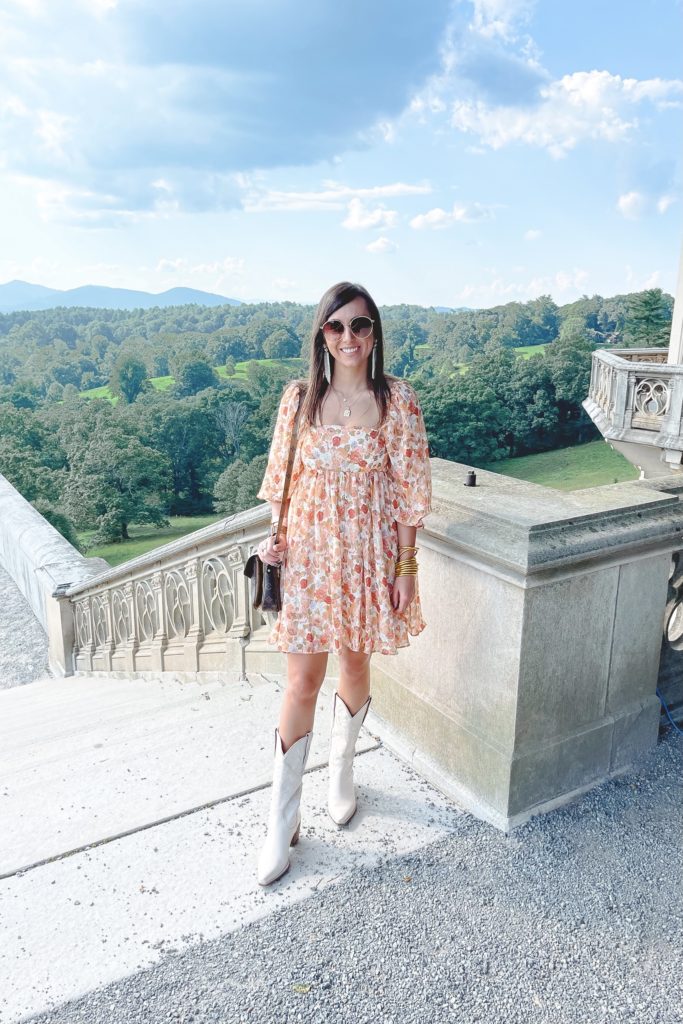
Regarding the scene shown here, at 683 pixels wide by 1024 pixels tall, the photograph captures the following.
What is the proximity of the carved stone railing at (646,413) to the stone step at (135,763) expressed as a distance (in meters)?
9.89

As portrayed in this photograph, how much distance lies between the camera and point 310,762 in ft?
9.07

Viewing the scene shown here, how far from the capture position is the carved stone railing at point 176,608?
13.2ft

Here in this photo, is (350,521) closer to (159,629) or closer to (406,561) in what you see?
(406,561)

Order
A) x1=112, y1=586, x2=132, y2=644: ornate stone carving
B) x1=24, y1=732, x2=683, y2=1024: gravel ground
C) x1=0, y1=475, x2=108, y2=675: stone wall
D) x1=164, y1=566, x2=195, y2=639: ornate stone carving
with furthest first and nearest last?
x1=0, y1=475, x2=108, y2=675: stone wall < x1=112, y1=586, x2=132, y2=644: ornate stone carving < x1=164, y1=566, x2=195, y2=639: ornate stone carving < x1=24, y1=732, x2=683, y2=1024: gravel ground

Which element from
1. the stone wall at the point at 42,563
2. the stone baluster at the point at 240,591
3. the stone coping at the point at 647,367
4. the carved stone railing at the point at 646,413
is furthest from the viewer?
the carved stone railing at the point at 646,413

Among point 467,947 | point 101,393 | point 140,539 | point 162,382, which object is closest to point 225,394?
point 162,382

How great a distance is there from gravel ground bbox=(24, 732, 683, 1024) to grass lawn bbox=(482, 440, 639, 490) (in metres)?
42.7

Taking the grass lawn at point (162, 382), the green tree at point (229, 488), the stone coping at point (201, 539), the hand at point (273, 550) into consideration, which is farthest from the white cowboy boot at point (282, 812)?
the grass lawn at point (162, 382)

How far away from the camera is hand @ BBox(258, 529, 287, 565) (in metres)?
2.22

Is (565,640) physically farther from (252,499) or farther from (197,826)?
(252,499)

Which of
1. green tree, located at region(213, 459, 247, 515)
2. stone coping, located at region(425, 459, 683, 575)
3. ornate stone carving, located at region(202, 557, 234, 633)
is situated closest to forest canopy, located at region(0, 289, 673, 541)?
green tree, located at region(213, 459, 247, 515)

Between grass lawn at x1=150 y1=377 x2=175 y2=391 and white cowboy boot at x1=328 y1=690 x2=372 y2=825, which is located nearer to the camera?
white cowboy boot at x1=328 y1=690 x2=372 y2=825

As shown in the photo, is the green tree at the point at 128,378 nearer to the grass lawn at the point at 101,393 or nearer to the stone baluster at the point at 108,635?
the grass lawn at the point at 101,393

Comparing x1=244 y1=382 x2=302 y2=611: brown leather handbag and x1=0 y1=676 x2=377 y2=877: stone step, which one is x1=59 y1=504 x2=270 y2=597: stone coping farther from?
x1=244 y1=382 x2=302 y2=611: brown leather handbag
